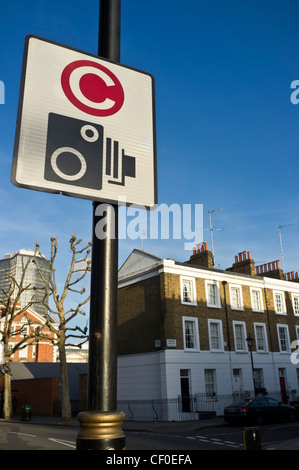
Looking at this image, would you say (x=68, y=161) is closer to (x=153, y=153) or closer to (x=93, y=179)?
(x=93, y=179)

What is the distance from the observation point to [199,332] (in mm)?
29984

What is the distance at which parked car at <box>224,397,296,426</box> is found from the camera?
2222 centimetres

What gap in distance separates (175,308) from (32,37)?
90.2 feet

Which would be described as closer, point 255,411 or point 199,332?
point 255,411

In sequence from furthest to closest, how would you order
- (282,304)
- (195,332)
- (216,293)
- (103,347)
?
1. (282,304)
2. (216,293)
3. (195,332)
4. (103,347)

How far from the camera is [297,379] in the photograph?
3519 centimetres

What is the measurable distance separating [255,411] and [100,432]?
2316cm

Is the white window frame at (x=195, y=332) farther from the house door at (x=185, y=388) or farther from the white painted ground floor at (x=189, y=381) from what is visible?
the house door at (x=185, y=388)

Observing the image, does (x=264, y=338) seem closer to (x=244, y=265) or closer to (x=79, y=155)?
(x=244, y=265)

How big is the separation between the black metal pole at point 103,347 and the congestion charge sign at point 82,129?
22 centimetres

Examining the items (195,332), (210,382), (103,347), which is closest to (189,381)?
(210,382)

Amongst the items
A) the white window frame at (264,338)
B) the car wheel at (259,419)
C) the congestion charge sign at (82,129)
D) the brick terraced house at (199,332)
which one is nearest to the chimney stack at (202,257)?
the brick terraced house at (199,332)

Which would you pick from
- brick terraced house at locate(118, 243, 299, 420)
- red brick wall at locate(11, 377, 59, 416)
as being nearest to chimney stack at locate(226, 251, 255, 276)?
brick terraced house at locate(118, 243, 299, 420)
